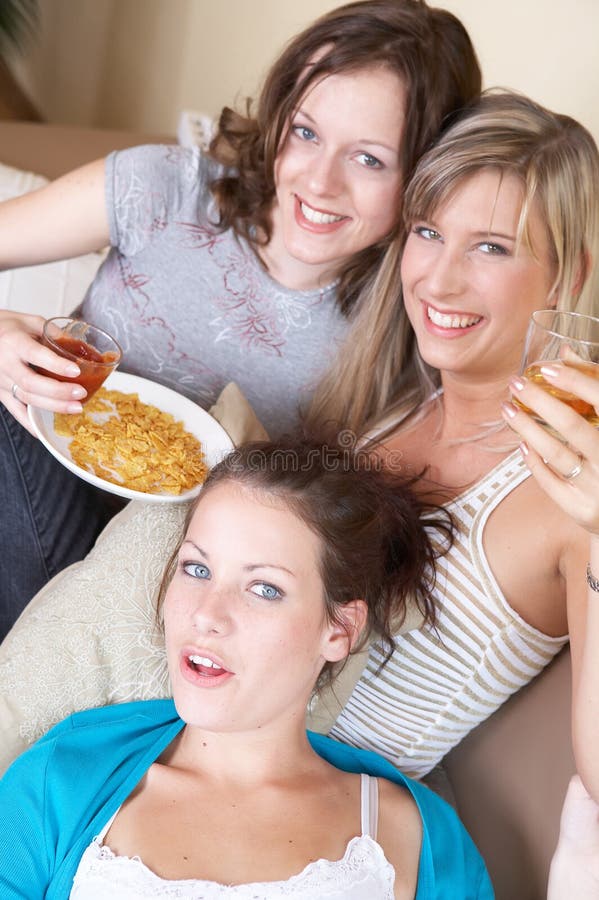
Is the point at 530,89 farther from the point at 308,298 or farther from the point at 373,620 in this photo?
the point at 373,620

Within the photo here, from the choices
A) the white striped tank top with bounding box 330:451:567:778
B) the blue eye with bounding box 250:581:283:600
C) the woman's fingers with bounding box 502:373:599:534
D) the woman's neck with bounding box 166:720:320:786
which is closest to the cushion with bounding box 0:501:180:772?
the woman's neck with bounding box 166:720:320:786

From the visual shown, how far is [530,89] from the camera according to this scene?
7.79 feet

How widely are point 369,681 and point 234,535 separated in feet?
1.31

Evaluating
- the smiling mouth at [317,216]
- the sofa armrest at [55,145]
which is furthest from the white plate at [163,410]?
the sofa armrest at [55,145]

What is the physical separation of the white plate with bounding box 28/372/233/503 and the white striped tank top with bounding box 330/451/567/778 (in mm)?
413

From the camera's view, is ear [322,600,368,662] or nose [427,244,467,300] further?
nose [427,244,467,300]

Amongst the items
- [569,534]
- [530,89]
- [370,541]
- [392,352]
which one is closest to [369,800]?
[370,541]

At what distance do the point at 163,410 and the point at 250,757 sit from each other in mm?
700

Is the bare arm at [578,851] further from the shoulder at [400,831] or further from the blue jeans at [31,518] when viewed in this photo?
the blue jeans at [31,518]

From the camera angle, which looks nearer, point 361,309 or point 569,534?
point 569,534

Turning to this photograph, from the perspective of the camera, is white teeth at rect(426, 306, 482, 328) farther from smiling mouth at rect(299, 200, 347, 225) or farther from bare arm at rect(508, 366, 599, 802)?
bare arm at rect(508, 366, 599, 802)

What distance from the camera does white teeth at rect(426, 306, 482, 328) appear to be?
5.55 feet

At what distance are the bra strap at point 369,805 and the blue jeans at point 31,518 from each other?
722 mm

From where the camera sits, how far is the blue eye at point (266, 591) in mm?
1427
